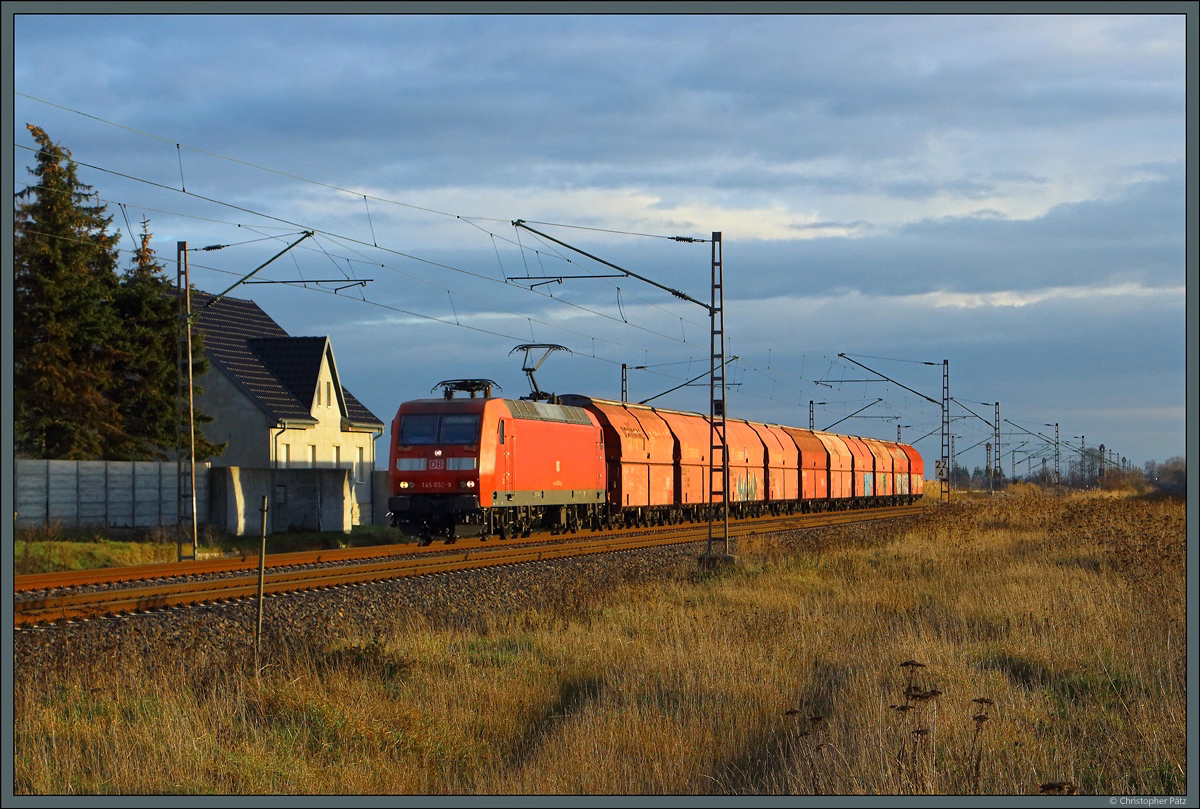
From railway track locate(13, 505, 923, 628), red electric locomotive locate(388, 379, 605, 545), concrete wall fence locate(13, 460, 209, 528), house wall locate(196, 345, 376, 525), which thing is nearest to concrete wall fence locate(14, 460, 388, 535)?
concrete wall fence locate(13, 460, 209, 528)

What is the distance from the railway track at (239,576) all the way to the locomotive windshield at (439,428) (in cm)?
271

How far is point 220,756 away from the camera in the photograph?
8.11 m

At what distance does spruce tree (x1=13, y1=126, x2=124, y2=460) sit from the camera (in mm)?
33094

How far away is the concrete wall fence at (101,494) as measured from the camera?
1117 inches

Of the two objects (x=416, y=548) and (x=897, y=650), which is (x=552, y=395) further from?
(x=897, y=650)

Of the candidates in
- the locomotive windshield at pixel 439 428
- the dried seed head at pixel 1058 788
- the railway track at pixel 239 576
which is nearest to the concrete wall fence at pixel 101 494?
Result: the locomotive windshield at pixel 439 428

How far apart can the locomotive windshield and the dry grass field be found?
1345cm

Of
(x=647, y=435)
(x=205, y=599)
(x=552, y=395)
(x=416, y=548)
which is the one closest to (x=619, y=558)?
(x=416, y=548)

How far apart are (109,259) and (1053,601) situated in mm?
31344

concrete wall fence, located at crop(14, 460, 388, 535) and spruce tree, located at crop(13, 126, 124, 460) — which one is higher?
spruce tree, located at crop(13, 126, 124, 460)

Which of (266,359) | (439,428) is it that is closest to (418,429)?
(439,428)

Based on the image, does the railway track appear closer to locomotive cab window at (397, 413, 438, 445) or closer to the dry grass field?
locomotive cab window at (397, 413, 438, 445)

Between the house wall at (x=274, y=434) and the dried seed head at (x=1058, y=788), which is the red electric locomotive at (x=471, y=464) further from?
the dried seed head at (x=1058, y=788)

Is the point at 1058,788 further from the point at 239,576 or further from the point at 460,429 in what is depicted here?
the point at 460,429
